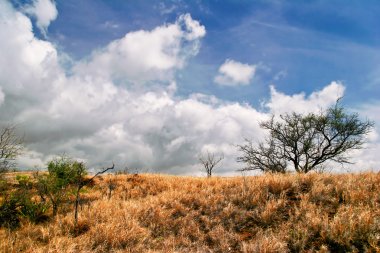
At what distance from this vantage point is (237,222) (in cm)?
1064

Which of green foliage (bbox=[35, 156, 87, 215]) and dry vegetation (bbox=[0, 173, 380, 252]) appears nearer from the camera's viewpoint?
dry vegetation (bbox=[0, 173, 380, 252])

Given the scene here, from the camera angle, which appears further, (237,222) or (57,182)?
(57,182)

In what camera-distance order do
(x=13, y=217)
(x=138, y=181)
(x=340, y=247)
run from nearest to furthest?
(x=340, y=247), (x=13, y=217), (x=138, y=181)

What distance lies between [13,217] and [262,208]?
376 inches

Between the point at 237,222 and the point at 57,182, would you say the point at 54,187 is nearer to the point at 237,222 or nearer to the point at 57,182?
the point at 57,182

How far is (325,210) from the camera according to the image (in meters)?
9.96

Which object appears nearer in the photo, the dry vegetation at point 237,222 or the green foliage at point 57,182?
the dry vegetation at point 237,222

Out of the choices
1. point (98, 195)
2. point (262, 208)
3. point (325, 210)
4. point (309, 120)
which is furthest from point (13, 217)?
point (309, 120)

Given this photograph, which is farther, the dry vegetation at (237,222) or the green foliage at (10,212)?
the green foliage at (10,212)

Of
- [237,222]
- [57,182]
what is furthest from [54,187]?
[237,222]

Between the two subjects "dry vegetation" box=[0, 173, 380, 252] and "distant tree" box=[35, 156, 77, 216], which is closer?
"dry vegetation" box=[0, 173, 380, 252]

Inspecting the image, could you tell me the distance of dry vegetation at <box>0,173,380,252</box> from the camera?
335 inches

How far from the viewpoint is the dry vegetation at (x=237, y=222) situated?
27.9 ft

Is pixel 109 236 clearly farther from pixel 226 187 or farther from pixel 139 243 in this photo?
pixel 226 187
